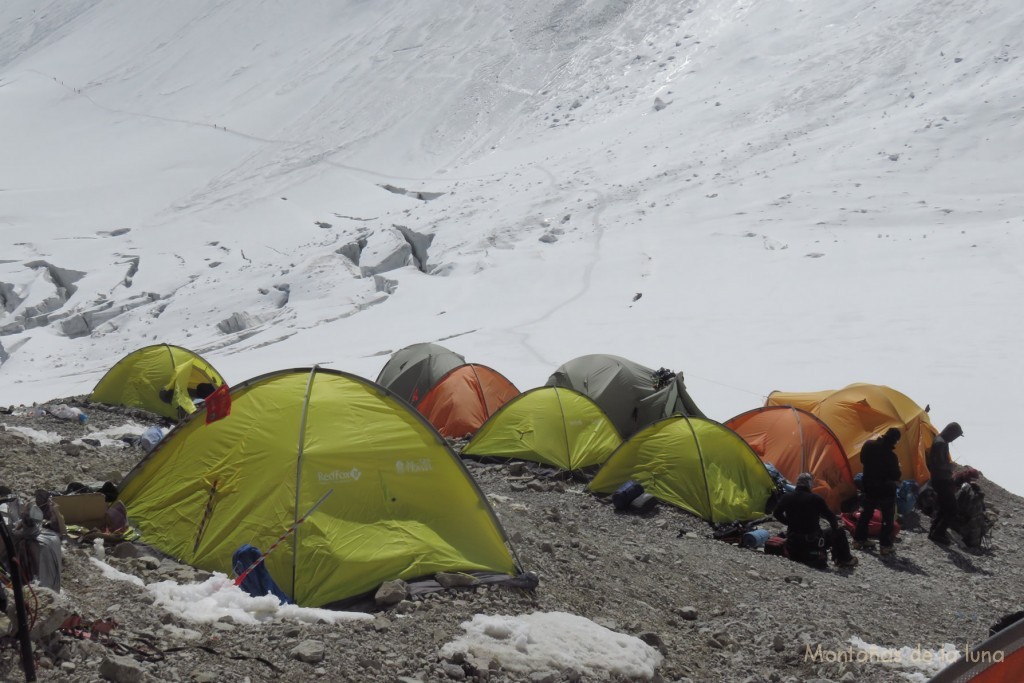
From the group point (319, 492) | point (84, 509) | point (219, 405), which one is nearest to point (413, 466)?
point (319, 492)

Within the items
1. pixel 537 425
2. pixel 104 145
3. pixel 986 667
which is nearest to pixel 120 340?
pixel 537 425

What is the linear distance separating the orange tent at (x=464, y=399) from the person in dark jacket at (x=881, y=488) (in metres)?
5.91

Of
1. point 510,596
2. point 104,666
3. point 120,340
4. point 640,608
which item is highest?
point 104,666

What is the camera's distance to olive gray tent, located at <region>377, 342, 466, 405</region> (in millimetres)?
15453

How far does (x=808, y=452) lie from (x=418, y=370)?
690 centimetres

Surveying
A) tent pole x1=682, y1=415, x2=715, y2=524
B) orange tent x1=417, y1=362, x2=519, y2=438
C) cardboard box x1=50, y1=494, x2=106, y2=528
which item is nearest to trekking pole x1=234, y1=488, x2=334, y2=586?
cardboard box x1=50, y1=494, x2=106, y2=528

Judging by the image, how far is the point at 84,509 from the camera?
22.6ft

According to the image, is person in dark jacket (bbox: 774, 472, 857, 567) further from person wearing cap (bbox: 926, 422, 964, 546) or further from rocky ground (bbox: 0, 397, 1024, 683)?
person wearing cap (bbox: 926, 422, 964, 546)

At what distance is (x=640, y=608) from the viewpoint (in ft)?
23.5

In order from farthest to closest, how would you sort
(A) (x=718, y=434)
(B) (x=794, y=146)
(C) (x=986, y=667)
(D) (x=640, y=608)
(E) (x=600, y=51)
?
1. (E) (x=600, y=51)
2. (B) (x=794, y=146)
3. (A) (x=718, y=434)
4. (D) (x=640, y=608)
5. (C) (x=986, y=667)

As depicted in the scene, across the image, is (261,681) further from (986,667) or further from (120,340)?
(120,340)

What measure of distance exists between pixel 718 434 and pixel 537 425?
2.68 metres

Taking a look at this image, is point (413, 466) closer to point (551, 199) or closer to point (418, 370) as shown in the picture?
point (418, 370)

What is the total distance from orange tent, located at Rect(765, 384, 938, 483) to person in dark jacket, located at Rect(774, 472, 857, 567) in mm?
3124
